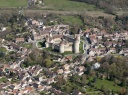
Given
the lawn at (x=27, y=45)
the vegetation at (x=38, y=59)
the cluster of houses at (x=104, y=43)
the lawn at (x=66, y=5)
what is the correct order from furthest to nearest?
the lawn at (x=66, y=5), the lawn at (x=27, y=45), the cluster of houses at (x=104, y=43), the vegetation at (x=38, y=59)

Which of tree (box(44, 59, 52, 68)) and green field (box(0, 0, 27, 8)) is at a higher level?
green field (box(0, 0, 27, 8))

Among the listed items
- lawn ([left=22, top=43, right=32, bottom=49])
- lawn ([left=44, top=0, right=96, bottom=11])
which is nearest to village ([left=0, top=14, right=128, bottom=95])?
lawn ([left=22, top=43, right=32, bottom=49])

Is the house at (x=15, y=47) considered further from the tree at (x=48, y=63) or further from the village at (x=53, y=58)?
the tree at (x=48, y=63)

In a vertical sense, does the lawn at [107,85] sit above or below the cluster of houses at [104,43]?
below

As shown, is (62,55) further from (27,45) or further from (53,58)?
(27,45)

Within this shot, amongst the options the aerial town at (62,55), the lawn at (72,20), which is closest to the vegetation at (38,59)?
the aerial town at (62,55)

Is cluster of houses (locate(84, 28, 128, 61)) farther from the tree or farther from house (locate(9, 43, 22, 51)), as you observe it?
house (locate(9, 43, 22, 51))

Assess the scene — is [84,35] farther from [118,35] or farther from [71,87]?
[71,87]
